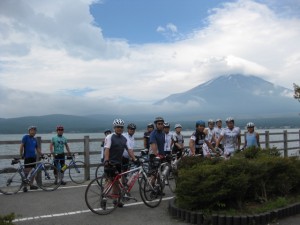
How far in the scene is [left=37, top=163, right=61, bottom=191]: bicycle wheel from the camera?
10289 millimetres

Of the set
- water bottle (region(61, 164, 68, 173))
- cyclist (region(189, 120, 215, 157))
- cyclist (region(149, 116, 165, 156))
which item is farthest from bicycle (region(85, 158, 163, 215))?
water bottle (region(61, 164, 68, 173))

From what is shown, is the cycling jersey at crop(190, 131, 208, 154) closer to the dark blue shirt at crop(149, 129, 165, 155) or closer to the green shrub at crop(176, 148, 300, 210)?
the dark blue shirt at crop(149, 129, 165, 155)

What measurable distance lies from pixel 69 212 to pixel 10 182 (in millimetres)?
2846

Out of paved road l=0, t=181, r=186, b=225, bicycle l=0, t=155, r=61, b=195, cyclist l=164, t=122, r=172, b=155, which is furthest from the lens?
cyclist l=164, t=122, r=172, b=155

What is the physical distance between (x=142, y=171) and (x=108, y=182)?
2.56 ft

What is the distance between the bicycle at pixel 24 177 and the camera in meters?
9.67

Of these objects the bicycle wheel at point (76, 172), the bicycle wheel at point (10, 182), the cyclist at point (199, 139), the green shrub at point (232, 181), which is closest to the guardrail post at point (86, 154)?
the bicycle wheel at point (76, 172)

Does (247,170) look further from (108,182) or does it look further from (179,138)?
(179,138)

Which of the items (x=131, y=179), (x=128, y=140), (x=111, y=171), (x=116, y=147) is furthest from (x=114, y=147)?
(x=128, y=140)

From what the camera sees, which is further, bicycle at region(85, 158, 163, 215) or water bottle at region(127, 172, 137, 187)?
water bottle at region(127, 172, 137, 187)

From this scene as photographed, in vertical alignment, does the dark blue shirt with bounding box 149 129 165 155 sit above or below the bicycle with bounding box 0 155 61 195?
above

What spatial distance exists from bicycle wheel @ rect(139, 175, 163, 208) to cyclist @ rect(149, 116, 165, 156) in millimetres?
974

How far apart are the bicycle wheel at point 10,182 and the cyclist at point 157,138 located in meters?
3.43

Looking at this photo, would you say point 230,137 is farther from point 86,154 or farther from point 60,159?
point 60,159
